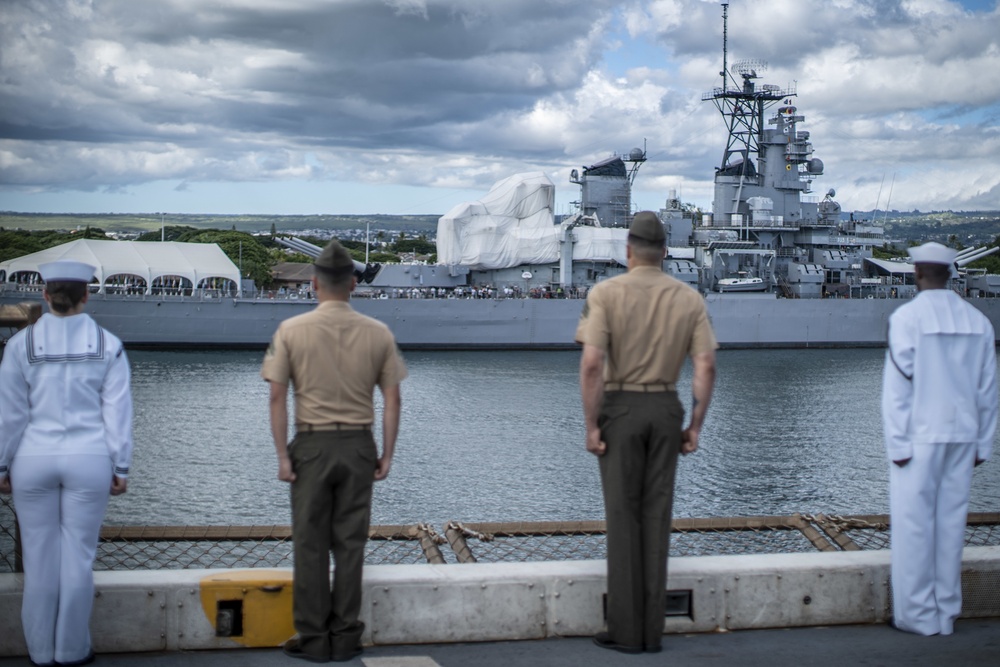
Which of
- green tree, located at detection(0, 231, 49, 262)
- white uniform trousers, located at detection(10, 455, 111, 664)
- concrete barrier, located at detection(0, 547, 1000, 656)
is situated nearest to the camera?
white uniform trousers, located at detection(10, 455, 111, 664)

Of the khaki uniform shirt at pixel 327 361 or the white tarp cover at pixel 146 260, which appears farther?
the white tarp cover at pixel 146 260

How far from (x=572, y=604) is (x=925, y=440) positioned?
1.59m

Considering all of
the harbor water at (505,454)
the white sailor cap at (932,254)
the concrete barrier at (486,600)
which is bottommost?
the harbor water at (505,454)

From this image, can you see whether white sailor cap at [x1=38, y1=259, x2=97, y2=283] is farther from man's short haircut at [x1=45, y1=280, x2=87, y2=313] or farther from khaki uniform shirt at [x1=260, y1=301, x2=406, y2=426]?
khaki uniform shirt at [x1=260, y1=301, x2=406, y2=426]

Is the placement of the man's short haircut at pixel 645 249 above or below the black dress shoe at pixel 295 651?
above

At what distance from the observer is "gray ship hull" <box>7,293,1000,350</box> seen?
37281mm

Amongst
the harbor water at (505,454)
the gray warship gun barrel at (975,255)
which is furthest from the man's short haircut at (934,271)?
the gray warship gun barrel at (975,255)

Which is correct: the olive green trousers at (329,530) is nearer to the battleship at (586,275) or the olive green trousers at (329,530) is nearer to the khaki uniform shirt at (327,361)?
the khaki uniform shirt at (327,361)

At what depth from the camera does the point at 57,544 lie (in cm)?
385

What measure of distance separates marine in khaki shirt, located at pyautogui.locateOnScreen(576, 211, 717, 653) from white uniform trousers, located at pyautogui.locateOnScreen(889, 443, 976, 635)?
1.03m

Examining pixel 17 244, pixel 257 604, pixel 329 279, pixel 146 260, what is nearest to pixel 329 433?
pixel 329 279

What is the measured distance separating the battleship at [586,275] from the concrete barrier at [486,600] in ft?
106

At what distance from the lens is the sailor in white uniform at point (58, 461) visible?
381cm

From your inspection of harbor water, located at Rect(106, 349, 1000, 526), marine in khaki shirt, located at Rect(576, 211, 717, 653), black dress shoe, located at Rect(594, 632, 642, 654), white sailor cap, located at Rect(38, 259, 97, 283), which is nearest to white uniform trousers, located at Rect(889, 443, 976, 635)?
marine in khaki shirt, located at Rect(576, 211, 717, 653)
